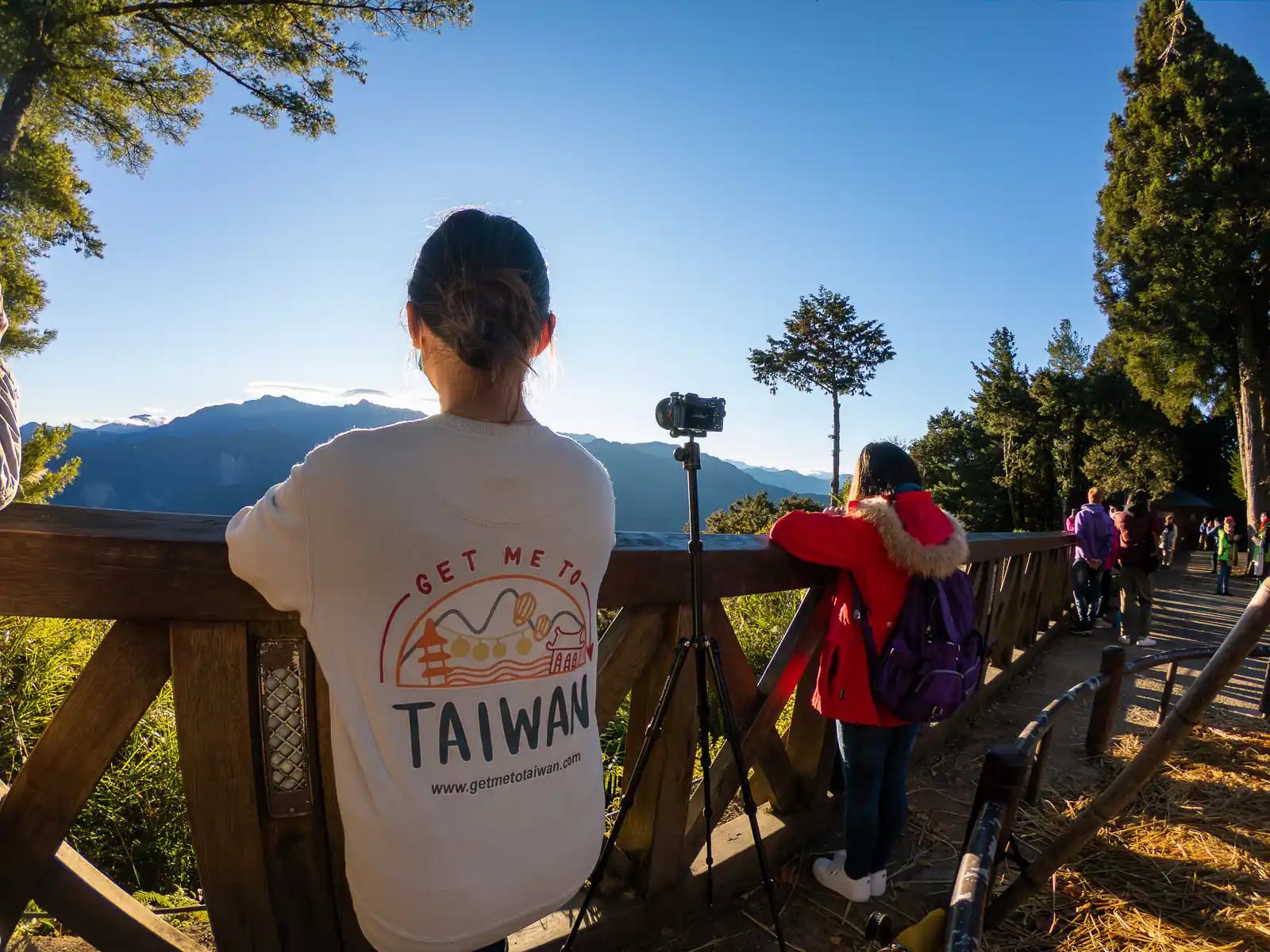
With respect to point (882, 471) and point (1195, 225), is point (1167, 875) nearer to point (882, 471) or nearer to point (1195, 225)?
point (882, 471)

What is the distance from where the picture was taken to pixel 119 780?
10.5ft

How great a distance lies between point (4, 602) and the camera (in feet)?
3.49

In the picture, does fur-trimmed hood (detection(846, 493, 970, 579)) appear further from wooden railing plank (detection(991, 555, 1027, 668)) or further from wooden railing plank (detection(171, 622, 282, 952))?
wooden railing plank (detection(991, 555, 1027, 668))

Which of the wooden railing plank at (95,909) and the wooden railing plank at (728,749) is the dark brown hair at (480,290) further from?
the wooden railing plank at (728,749)

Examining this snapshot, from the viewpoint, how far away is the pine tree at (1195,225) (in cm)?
1952

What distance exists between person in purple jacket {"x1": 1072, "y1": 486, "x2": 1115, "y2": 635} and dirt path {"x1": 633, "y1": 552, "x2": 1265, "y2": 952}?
2.17ft

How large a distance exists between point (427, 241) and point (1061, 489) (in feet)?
144

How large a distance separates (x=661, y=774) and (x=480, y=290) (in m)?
1.74

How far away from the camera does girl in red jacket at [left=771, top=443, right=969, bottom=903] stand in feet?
7.84

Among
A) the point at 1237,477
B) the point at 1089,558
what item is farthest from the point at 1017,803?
the point at 1237,477

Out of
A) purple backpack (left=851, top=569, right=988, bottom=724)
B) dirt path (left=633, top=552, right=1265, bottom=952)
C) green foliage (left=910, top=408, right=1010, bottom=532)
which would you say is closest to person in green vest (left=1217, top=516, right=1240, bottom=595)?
dirt path (left=633, top=552, right=1265, bottom=952)

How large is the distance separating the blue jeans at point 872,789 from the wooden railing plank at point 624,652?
0.89 meters

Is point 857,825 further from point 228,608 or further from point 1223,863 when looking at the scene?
point 228,608

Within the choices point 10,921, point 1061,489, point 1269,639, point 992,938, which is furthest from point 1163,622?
point 1061,489
